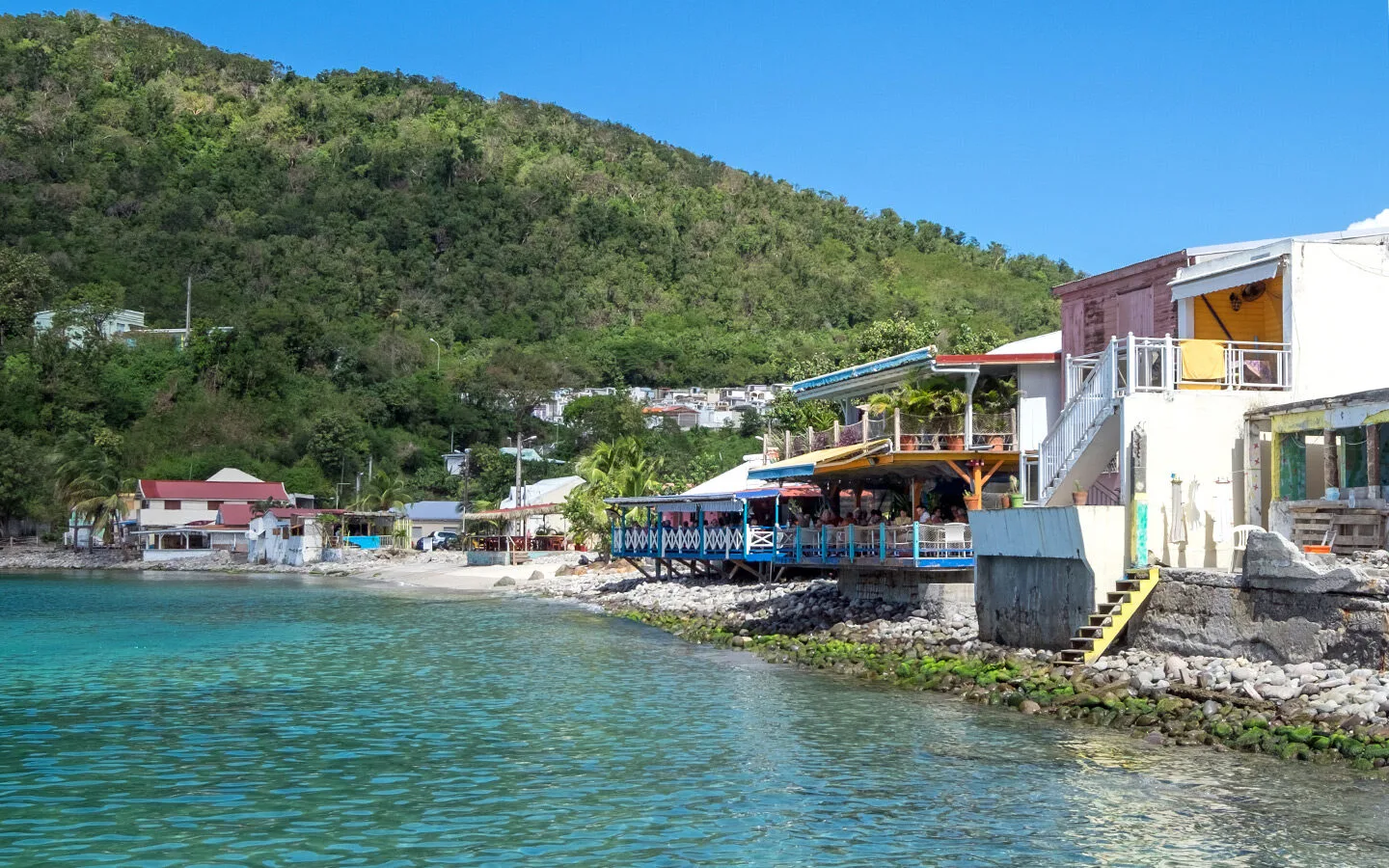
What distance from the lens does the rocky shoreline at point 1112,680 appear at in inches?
618

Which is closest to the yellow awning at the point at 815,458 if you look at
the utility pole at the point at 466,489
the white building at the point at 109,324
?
the utility pole at the point at 466,489

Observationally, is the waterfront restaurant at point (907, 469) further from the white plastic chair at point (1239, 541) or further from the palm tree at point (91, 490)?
the palm tree at point (91, 490)

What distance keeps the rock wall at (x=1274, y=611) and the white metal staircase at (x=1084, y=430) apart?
3.31 m

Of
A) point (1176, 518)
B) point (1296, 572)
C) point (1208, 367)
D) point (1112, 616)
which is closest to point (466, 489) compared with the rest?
point (1208, 367)

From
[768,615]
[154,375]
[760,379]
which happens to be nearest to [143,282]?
[154,375]

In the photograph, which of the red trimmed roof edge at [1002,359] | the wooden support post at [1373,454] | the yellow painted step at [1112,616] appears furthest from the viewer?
the red trimmed roof edge at [1002,359]

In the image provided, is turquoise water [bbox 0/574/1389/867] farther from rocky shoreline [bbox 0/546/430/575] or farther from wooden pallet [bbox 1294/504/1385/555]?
rocky shoreline [bbox 0/546/430/575]

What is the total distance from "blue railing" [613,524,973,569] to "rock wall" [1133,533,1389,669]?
873 cm

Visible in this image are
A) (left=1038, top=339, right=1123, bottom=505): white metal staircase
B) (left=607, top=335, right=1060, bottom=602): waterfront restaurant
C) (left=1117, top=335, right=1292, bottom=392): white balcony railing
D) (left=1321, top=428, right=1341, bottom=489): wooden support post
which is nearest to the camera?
(left=1321, top=428, right=1341, bottom=489): wooden support post

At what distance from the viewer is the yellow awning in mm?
30547

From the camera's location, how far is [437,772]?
55.4ft

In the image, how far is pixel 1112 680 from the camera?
19.4m

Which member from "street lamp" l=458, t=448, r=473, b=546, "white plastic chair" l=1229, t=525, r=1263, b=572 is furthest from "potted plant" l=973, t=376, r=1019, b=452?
"street lamp" l=458, t=448, r=473, b=546

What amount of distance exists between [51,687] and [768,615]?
1669 centimetres
